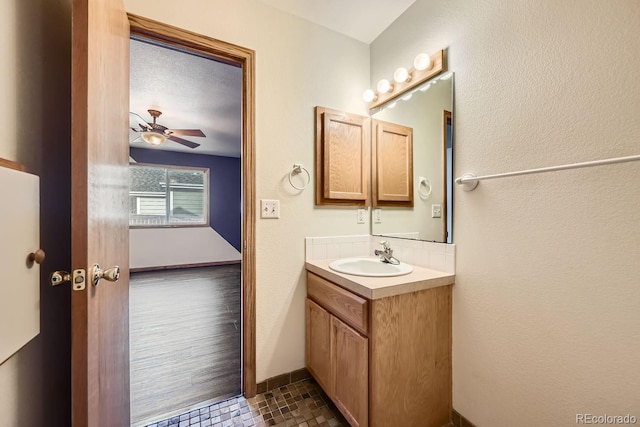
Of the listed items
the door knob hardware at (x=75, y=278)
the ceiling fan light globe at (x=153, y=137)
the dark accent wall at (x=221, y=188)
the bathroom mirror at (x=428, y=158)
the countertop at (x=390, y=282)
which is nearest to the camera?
the door knob hardware at (x=75, y=278)

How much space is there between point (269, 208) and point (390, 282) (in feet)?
2.75

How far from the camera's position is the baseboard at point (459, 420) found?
127 centimetres

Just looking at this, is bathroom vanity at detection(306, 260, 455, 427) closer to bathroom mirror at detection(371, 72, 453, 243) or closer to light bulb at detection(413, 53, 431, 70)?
bathroom mirror at detection(371, 72, 453, 243)

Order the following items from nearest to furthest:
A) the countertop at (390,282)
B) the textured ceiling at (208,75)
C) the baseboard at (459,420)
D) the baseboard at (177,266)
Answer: the countertop at (390,282)
the baseboard at (459,420)
the textured ceiling at (208,75)
the baseboard at (177,266)

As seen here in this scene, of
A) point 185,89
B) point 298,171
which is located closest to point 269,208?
point 298,171

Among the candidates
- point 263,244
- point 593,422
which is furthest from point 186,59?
point 593,422

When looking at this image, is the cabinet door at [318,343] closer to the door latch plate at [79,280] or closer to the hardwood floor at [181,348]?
the hardwood floor at [181,348]

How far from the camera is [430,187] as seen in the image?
151 cm

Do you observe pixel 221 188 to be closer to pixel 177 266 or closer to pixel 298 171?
pixel 177 266

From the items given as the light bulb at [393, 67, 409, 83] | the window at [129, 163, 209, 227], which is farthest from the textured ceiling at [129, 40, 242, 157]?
the light bulb at [393, 67, 409, 83]

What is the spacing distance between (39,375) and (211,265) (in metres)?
4.62

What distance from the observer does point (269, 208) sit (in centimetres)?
159

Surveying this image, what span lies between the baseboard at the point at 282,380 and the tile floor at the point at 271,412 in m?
0.03

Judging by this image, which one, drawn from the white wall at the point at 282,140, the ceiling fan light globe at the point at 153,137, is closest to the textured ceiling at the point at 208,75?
the white wall at the point at 282,140
